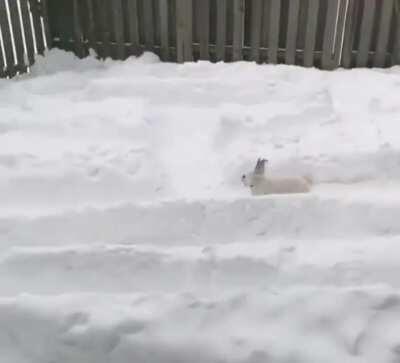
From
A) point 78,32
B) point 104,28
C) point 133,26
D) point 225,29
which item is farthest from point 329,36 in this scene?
point 78,32

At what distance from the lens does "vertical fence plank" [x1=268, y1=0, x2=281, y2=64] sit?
489cm

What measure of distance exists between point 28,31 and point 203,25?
152 cm

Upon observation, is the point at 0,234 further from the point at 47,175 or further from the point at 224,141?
the point at 224,141

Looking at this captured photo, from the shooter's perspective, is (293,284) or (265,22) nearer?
(293,284)

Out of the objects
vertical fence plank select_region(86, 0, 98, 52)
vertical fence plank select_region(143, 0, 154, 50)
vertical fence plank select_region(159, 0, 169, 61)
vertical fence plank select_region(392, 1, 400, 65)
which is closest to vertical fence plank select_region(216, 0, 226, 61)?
vertical fence plank select_region(159, 0, 169, 61)

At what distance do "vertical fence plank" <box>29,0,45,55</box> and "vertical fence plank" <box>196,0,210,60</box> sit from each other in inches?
55.6

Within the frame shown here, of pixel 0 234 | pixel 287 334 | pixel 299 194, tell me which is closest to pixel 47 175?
pixel 0 234

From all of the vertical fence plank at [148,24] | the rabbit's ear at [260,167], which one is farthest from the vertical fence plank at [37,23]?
the rabbit's ear at [260,167]

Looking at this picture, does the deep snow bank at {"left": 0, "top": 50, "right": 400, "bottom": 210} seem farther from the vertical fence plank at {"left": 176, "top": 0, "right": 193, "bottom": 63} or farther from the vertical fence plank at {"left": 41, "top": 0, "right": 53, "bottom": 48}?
the vertical fence plank at {"left": 41, "top": 0, "right": 53, "bottom": 48}

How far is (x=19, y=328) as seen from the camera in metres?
2.41

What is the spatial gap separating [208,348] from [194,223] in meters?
0.86

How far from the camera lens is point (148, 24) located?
515cm

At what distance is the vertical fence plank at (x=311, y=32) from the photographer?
4844 mm

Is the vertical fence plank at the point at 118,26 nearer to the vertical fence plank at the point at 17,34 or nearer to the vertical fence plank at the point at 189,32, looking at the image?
the vertical fence plank at the point at 189,32
